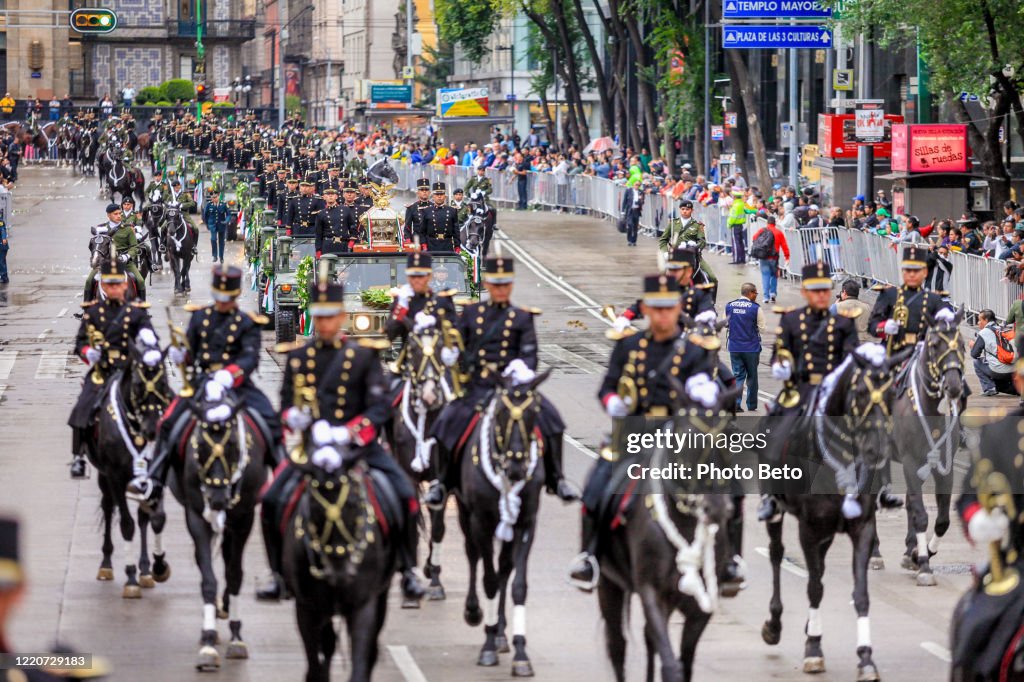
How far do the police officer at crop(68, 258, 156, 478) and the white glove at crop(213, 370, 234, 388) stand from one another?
200 cm

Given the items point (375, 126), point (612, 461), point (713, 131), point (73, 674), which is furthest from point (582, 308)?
point (375, 126)

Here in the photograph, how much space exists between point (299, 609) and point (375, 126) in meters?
96.0

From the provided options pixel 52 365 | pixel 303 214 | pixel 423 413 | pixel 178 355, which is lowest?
pixel 52 365

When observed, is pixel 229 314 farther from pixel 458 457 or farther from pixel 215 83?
pixel 215 83

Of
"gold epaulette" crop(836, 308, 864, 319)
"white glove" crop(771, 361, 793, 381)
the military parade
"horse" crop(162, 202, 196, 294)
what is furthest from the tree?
"white glove" crop(771, 361, 793, 381)

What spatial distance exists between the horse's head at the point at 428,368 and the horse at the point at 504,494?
195cm

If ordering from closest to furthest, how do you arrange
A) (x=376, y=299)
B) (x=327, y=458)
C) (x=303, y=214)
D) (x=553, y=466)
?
(x=327, y=458) < (x=553, y=466) < (x=376, y=299) < (x=303, y=214)

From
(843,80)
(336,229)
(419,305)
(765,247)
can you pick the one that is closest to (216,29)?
(843,80)

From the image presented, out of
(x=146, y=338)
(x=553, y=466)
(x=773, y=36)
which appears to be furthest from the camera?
(x=773, y=36)

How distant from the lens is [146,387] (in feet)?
52.4

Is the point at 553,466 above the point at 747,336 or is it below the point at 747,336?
below

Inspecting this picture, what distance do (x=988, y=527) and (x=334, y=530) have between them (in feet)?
12.6

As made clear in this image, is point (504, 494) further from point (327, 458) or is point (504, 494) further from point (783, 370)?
point (327, 458)

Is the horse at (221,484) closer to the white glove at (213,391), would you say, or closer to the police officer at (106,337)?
the white glove at (213,391)
